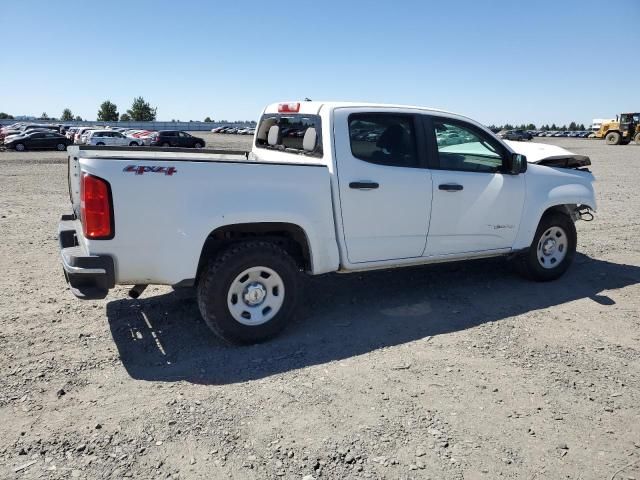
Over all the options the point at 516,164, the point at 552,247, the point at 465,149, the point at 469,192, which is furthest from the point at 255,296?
the point at 552,247

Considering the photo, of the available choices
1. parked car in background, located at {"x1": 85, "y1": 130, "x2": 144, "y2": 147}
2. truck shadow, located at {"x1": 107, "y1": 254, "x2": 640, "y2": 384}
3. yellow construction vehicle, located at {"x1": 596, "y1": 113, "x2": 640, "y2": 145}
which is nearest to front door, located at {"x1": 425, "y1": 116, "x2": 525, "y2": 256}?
truck shadow, located at {"x1": 107, "y1": 254, "x2": 640, "y2": 384}

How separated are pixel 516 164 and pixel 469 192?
67 cm

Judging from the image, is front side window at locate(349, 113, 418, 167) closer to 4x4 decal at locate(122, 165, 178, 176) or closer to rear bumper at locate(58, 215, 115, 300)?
4x4 decal at locate(122, 165, 178, 176)

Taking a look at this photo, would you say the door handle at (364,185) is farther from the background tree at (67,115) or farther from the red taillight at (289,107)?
the background tree at (67,115)

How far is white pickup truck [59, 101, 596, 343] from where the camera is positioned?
368cm

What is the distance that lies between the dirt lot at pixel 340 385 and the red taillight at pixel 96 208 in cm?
103

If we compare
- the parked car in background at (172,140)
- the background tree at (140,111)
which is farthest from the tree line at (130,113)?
the parked car in background at (172,140)

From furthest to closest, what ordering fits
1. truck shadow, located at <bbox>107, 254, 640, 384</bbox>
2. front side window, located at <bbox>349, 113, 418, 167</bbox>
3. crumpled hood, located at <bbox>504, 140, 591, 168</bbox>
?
1. crumpled hood, located at <bbox>504, 140, 591, 168</bbox>
2. front side window, located at <bbox>349, 113, 418, 167</bbox>
3. truck shadow, located at <bbox>107, 254, 640, 384</bbox>

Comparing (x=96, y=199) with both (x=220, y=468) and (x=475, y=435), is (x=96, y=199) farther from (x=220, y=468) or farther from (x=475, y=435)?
(x=475, y=435)

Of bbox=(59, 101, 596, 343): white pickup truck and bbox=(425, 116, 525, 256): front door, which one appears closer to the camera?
bbox=(59, 101, 596, 343): white pickup truck

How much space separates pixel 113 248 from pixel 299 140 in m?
2.15

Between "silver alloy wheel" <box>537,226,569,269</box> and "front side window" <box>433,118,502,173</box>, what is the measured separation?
1.14 meters

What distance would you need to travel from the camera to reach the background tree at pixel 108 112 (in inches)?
4326

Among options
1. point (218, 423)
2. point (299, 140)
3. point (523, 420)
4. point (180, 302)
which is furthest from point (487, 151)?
point (218, 423)
